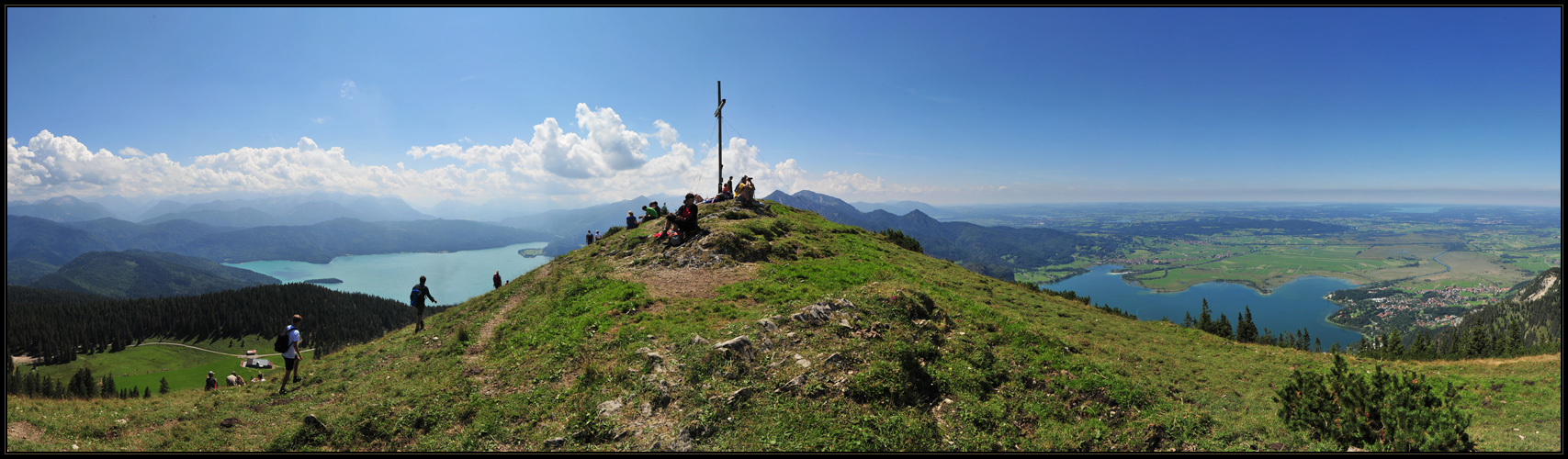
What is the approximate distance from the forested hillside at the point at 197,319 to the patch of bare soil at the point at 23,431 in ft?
451

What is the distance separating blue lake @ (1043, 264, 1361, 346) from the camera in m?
140

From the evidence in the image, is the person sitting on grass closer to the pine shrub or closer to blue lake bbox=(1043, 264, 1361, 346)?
the pine shrub

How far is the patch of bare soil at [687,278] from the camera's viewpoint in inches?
680

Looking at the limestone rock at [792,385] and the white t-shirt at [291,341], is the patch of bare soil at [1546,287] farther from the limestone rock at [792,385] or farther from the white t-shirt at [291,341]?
the white t-shirt at [291,341]

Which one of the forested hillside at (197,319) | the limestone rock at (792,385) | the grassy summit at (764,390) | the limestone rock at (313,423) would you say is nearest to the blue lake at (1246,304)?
the grassy summit at (764,390)

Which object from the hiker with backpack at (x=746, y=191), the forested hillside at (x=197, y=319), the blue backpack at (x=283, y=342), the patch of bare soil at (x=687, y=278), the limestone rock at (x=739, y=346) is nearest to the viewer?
the limestone rock at (x=739, y=346)

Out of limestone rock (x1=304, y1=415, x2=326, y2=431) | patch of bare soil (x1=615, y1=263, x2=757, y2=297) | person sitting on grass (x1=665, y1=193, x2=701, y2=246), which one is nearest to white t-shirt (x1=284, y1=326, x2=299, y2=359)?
limestone rock (x1=304, y1=415, x2=326, y2=431)

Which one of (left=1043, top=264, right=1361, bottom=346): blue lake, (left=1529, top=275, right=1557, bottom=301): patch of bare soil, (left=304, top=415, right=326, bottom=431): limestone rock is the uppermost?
(left=304, top=415, right=326, bottom=431): limestone rock

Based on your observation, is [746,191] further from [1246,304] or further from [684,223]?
[1246,304]

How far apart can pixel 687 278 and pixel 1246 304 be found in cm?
21872

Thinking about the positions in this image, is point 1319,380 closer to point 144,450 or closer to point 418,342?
point 144,450

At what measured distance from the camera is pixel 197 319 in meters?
139

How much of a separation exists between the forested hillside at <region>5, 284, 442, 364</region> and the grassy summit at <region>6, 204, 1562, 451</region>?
451 ft

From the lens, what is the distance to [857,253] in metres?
25.2
